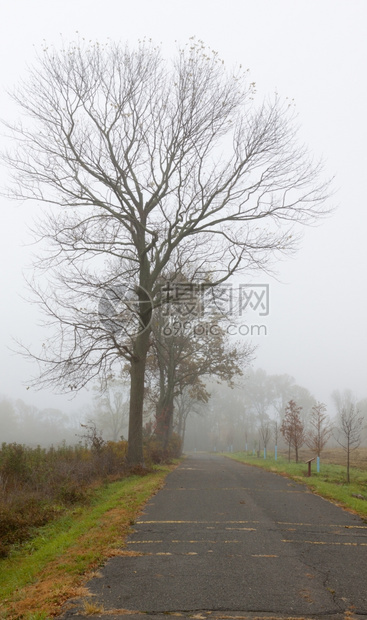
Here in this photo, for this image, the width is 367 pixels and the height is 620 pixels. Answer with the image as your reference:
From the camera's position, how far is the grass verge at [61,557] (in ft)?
16.3

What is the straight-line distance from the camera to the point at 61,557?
6656 mm

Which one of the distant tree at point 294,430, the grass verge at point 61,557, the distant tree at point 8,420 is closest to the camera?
the grass verge at point 61,557

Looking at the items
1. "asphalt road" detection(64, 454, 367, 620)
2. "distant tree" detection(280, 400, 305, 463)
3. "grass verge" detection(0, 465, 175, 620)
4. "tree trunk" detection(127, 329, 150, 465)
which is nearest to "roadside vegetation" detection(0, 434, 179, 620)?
"grass verge" detection(0, 465, 175, 620)

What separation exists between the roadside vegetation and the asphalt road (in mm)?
385

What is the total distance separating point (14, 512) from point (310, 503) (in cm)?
648

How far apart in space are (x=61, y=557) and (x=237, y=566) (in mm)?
2626

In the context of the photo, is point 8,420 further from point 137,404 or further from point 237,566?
point 237,566

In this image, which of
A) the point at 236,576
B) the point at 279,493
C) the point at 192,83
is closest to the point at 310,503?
the point at 279,493

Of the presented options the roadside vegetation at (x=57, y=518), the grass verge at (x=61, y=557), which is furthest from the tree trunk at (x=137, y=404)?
the grass verge at (x=61, y=557)

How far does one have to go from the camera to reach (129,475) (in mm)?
15828

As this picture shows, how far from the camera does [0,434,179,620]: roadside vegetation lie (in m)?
5.45

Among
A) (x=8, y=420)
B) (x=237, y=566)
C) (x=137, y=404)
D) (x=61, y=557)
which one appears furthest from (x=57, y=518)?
(x=8, y=420)

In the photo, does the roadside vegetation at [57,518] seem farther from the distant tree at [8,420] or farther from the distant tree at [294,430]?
the distant tree at [8,420]

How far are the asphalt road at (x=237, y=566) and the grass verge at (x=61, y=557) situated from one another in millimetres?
255
